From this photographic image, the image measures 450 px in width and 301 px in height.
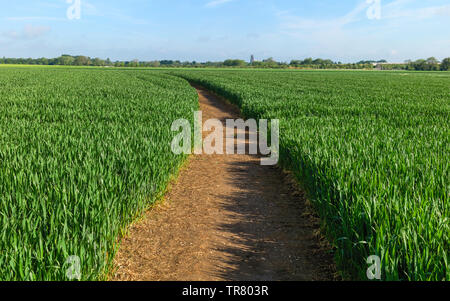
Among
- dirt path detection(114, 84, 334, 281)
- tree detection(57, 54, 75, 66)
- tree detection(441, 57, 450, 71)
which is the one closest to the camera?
dirt path detection(114, 84, 334, 281)

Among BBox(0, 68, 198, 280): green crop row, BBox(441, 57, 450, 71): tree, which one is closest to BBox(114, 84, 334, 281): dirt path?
BBox(0, 68, 198, 280): green crop row

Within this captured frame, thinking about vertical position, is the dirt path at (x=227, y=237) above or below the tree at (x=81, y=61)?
below

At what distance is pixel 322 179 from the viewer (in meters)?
5.04

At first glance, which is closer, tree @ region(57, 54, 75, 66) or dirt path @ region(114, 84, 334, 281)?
dirt path @ region(114, 84, 334, 281)

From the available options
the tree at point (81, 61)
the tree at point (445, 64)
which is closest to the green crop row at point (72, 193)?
the tree at point (81, 61)

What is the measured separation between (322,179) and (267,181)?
2.84 m

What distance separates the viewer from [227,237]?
5.05m

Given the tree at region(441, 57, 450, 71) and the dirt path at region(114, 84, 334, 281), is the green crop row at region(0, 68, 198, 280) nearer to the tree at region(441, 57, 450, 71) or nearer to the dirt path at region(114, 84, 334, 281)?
the dirt path at region(114, 84, 334, 281)

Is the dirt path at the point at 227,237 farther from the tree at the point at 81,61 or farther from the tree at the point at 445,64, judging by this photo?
the tree at the point at 81,61

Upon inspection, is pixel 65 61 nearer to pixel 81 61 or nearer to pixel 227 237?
pixel 81 61

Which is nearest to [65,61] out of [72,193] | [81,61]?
[81,61]

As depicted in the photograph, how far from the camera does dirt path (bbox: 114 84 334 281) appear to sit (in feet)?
13.6

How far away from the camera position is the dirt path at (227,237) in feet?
13.6
